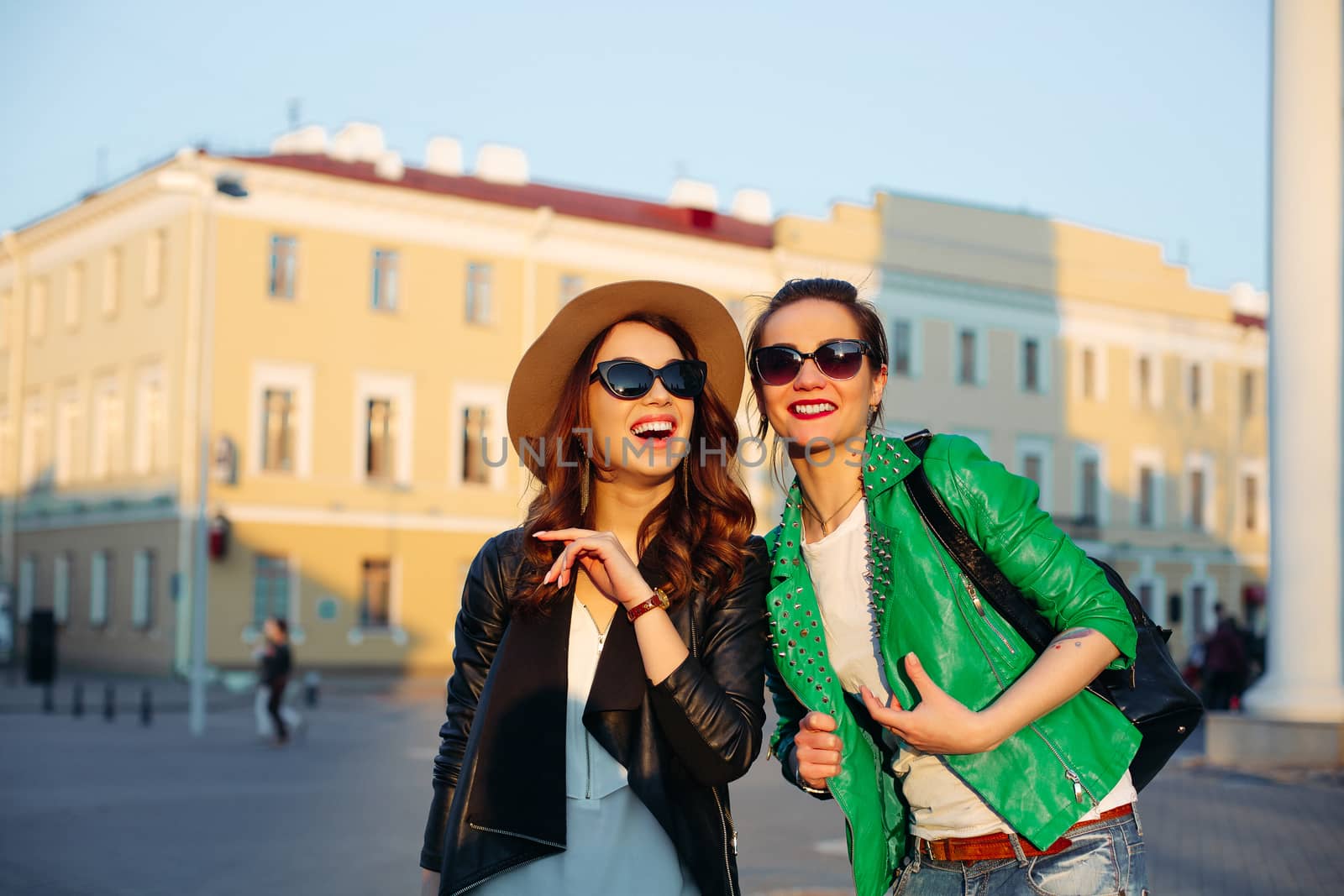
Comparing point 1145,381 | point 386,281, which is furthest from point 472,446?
point 1145,381

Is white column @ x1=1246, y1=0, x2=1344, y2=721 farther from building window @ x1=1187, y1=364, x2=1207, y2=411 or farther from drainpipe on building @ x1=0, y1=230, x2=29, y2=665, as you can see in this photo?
building window @ x1=1187, y1=364, x2=1207, y2=411

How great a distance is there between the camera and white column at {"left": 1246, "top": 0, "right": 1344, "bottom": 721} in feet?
50.2

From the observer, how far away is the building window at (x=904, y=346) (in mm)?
47531

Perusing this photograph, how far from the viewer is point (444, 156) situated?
4253 cm

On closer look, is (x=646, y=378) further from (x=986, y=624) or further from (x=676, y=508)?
(x=986, y=624)

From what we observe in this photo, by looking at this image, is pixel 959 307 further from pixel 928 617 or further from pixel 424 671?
pixel 928 617

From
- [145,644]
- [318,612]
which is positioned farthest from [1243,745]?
[145,644]

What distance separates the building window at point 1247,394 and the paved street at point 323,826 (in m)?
42.7

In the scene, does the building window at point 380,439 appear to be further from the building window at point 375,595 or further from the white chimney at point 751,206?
the white chimney at point 751,206

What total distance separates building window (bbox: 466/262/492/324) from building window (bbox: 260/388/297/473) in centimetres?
519

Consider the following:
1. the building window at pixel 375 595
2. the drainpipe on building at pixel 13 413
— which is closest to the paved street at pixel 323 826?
the building window at pixel 375 595

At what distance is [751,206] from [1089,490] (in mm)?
15071

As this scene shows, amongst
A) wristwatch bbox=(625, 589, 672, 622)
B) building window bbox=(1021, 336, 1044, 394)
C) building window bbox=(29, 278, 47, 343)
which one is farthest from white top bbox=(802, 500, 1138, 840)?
building window bbox=(1021, 336, 1044, 394)

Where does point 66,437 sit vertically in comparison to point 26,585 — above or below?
above
